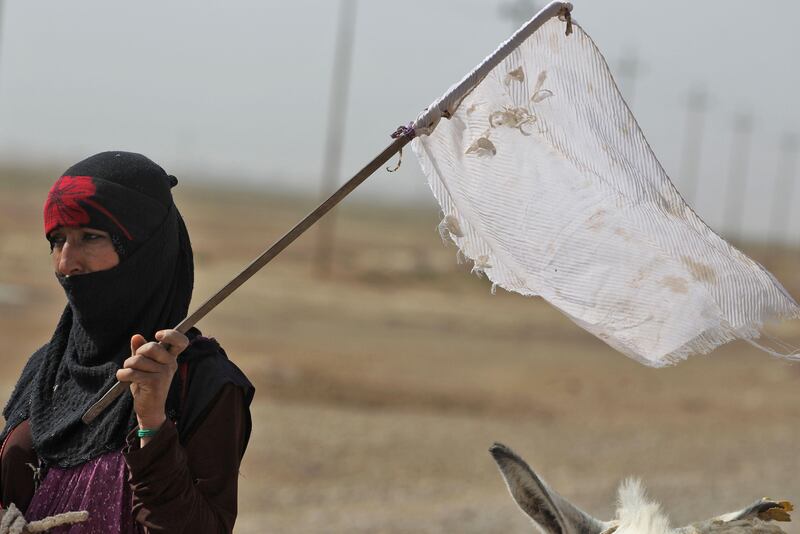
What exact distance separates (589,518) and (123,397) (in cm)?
121

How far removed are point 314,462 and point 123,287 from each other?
9526mm

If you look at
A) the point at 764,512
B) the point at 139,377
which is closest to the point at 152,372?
the point at 139,377

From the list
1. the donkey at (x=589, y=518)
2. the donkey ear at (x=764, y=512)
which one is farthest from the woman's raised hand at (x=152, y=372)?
the donkey ear at (x=764, y=512)

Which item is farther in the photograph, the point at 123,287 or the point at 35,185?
the point at 35,185

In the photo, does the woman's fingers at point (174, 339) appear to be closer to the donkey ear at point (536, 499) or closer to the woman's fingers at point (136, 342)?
the woman's fingers at point (136, 342)

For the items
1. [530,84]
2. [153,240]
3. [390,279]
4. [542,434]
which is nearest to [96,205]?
[153,240]

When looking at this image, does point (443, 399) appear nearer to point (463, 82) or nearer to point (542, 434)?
point (542, 434)

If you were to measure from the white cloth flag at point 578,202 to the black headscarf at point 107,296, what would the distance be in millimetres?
715

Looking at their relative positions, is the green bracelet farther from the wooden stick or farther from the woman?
the wooden stick

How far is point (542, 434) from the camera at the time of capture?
48.0ft

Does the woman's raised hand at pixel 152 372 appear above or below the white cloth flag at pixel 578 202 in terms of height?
below

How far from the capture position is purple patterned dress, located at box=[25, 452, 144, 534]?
8.11ft

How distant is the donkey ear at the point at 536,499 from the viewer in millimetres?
2754

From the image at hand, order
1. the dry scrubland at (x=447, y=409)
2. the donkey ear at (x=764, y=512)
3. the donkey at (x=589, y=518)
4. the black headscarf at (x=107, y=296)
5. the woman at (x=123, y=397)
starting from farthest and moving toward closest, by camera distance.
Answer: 1. the dry scrubland at (x=447, y=409)
2. the donkey ear at (x=764, y=512)
3. the donkey at (x=589, y=518)
4. the black headscarf at (x=107, y=296)
5. the woman at (x=123, y=397)
